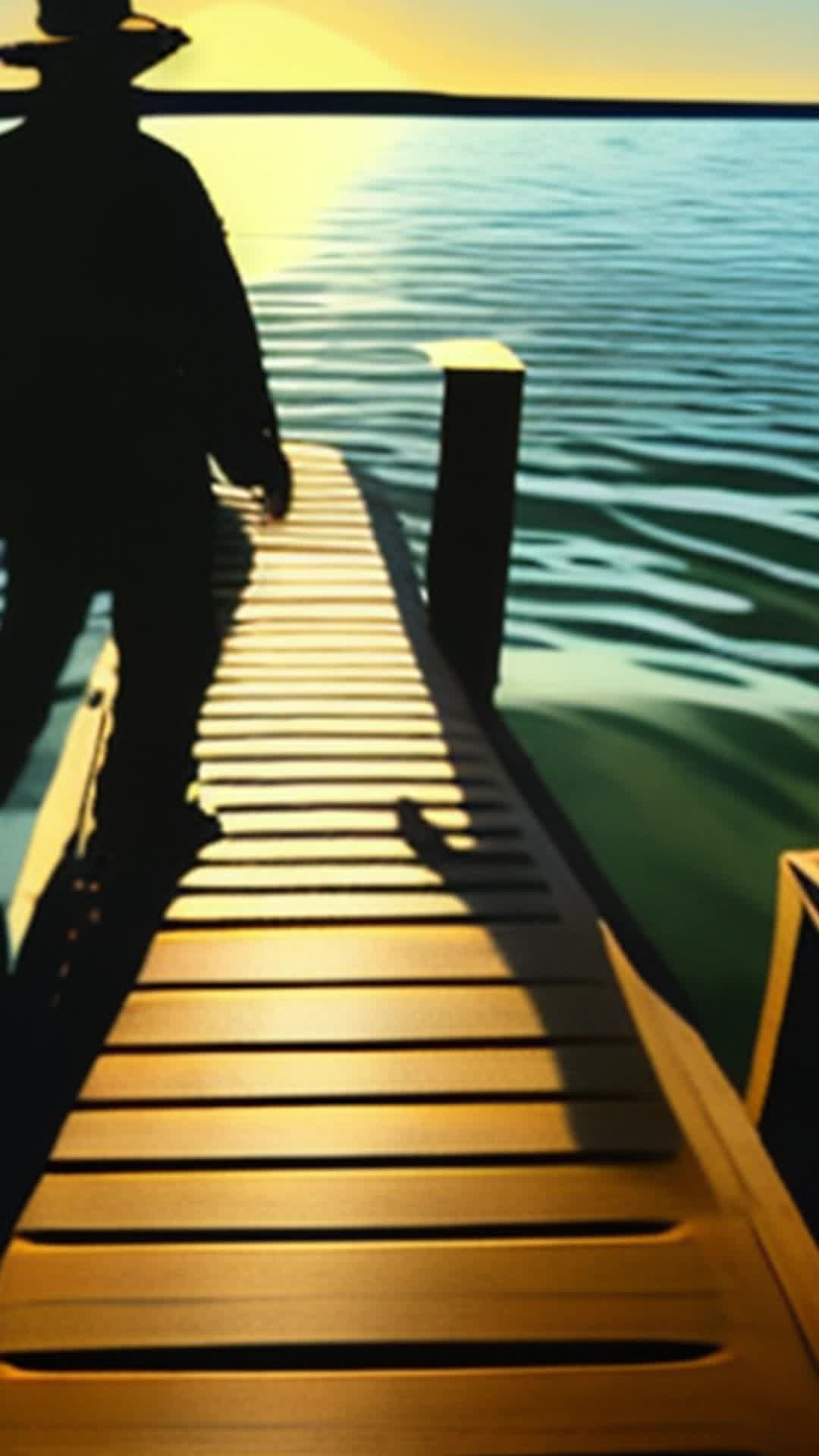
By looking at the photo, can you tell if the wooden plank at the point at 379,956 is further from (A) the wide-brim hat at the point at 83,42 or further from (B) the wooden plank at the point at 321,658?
(B) the wooden plank at the point at 321,658

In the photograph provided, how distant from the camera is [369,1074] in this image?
10.2 feet

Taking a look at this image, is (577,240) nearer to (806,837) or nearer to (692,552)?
(692,552)

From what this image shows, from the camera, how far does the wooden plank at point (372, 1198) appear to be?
268cm

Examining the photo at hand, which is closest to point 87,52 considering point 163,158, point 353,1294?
point 163,158

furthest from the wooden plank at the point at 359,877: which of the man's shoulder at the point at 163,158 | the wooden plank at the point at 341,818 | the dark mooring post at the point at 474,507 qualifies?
the dark mooring post at the point at 474,507

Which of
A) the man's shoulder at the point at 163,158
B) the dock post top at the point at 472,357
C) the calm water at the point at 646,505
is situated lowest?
the calm water at the point at 646,505

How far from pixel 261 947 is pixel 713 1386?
163 centimetres

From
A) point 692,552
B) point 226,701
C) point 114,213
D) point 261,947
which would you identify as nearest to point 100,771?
point 261,947

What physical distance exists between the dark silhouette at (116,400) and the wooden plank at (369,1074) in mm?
811

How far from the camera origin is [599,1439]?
7.37 ft

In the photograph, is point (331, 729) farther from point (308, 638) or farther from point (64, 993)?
point (64, 993)

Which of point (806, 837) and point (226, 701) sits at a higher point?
point (226, 701)

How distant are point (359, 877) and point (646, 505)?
9605mm

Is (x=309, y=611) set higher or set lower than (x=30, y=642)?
lower
